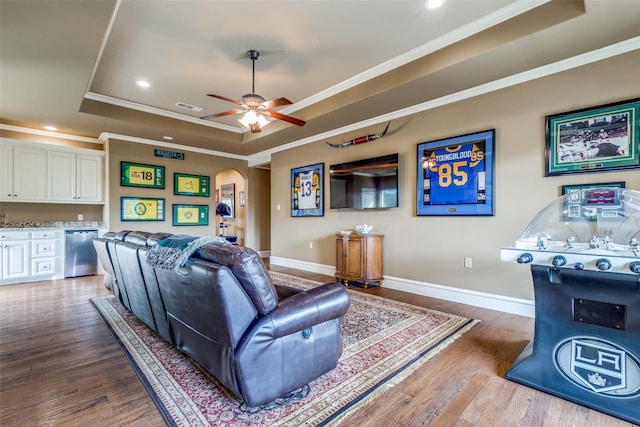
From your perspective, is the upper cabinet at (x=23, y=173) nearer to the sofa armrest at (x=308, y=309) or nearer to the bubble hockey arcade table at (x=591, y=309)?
the sofa armrest at (x=308, y=309)

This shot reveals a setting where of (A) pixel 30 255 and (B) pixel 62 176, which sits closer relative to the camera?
(A) pixel 30 255

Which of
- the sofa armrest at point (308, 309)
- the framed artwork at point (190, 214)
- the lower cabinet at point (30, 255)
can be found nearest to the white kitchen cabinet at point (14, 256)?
the lower cabinet at point (30, 255)

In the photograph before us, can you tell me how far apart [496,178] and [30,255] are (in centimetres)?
692

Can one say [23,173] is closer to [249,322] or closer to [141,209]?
[141,209]

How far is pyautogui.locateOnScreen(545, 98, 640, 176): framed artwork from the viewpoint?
8.28ft

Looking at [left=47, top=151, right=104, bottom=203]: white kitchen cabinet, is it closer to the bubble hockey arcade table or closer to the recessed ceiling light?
the recessed ceiling light

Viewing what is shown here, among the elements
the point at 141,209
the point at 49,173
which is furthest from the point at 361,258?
the point at 49,173

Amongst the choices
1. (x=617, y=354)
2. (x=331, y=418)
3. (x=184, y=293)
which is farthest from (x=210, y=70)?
(x=617, y=354)

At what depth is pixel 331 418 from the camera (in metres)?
1.52

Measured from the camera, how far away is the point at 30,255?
4664 mm

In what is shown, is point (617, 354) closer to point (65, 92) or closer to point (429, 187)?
point (429, 187)

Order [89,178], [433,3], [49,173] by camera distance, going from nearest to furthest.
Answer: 1. [433,3]
2. [49,173]
3. [89,178]

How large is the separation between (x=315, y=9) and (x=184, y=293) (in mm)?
2544

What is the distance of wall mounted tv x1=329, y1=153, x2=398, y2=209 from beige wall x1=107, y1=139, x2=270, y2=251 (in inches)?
121
